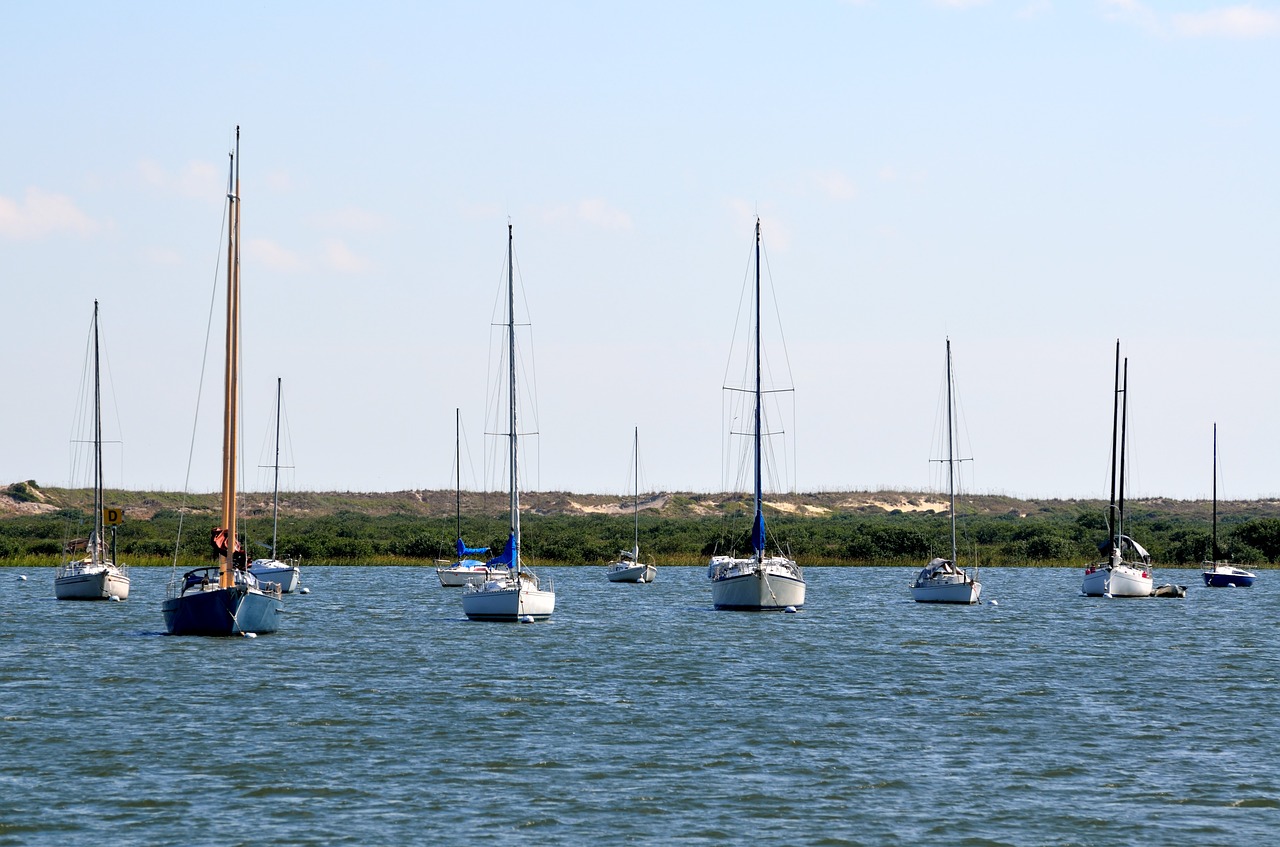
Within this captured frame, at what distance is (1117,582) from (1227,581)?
12.3 meters

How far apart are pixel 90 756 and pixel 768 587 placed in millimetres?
37915

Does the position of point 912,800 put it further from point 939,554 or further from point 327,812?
point 939,554

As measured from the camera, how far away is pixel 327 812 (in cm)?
2402

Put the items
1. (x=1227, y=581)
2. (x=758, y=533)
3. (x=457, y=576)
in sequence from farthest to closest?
(x=1227, y=581) < (x=457, y=576) < (x=758, y=533)

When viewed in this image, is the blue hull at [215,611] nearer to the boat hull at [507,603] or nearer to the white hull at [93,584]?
the boat hull at [507,603]

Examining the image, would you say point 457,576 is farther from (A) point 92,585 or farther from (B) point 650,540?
(B) point 650,540

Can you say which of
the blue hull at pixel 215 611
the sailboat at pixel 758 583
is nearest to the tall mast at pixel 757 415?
the sailboat at pixel 758 583

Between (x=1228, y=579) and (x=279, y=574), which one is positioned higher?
(x=279, y=574)

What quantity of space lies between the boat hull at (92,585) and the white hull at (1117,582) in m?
46.5

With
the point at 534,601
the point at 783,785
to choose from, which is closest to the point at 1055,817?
the point at 783,785

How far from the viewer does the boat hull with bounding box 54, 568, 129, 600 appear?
69.4 m

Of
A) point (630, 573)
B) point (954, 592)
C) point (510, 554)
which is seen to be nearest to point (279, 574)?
point (630, 573)

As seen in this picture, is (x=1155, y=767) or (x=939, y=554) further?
(x=939, y=554)

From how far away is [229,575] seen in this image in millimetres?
47750
